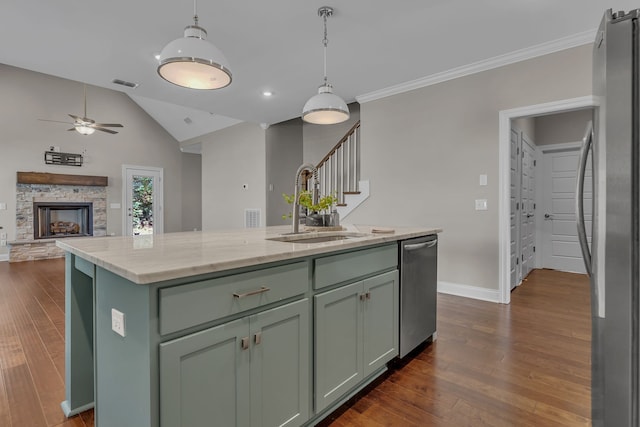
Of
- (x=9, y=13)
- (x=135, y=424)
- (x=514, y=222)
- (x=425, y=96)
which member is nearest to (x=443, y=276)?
(x=514, y=222)

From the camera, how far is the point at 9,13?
9.04 ft

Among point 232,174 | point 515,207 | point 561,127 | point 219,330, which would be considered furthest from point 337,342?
point 232,174

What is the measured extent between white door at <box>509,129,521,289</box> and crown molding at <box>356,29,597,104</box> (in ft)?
2.67

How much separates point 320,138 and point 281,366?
606 cm

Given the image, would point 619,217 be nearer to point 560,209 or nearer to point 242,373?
point 242,373

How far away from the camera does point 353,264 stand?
176 centimetres

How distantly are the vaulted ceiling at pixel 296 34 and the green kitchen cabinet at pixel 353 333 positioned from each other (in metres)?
2.24

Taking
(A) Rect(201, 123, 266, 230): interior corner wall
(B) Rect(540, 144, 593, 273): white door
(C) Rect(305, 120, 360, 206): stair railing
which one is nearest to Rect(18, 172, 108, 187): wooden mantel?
(A) Rect(201, 123, 266, 230): interior corner wall

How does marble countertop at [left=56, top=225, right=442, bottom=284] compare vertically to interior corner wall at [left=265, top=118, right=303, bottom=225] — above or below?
below

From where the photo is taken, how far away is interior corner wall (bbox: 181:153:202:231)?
955cm

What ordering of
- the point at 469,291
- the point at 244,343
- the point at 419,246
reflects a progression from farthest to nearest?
the point at 469,291 < the point at 419,246 < the point at 244,343

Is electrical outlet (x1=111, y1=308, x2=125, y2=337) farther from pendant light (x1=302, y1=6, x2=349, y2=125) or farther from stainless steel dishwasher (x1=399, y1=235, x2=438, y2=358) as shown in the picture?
pendant light (x1=302, y1=6, x2=349, y2=125)

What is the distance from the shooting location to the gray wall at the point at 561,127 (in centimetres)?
505

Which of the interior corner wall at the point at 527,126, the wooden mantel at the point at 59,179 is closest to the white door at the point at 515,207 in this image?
the interior corner wall at the point at 527,126
